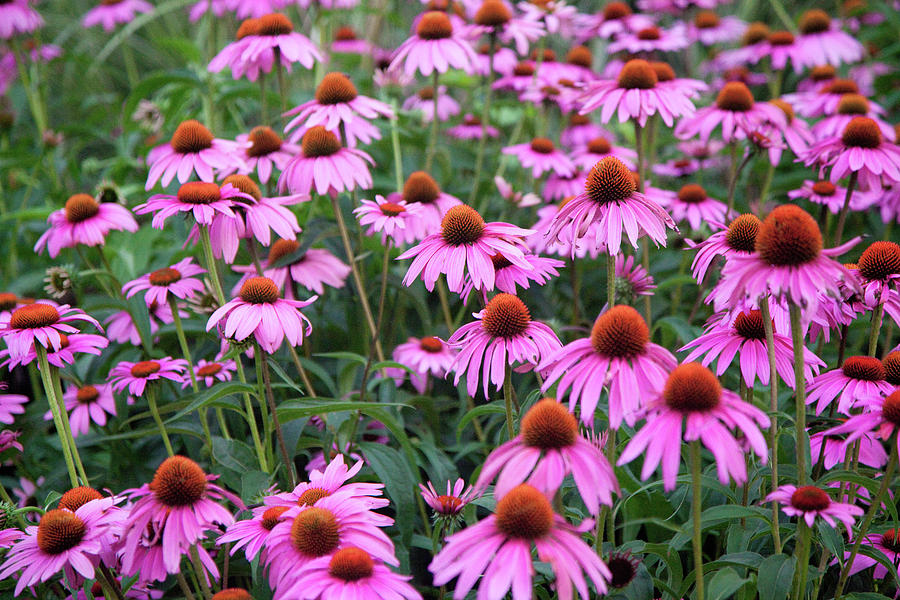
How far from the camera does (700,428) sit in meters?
0.97

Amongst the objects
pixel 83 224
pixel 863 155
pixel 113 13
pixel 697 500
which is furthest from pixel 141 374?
pixel 113 13

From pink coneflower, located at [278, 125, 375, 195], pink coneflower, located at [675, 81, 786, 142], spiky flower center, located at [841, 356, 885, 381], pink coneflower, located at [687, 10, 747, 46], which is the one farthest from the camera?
pink coneflower, located at [687, 10, 747, 46]

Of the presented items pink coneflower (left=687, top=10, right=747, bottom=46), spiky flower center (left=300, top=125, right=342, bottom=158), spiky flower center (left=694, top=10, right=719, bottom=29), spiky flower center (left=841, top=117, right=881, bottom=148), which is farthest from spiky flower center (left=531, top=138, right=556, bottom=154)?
spiky flower center (left=694, top=10, right=719, bottom=29)

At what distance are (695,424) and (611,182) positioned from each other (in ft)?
1.66

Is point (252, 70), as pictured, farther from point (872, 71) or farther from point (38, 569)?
point (872, 71)

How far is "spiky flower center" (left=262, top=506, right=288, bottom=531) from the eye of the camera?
126 cm

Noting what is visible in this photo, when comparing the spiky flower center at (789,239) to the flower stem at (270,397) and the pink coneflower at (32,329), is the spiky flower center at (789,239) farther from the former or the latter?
the pink coneflower at (32,329)

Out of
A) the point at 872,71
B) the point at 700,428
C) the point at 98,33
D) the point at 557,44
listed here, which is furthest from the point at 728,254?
the point at 98,33

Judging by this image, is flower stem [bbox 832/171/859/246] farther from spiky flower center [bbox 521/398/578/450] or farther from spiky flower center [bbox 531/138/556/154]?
spiky flower center [bbox 521/398/578/450]

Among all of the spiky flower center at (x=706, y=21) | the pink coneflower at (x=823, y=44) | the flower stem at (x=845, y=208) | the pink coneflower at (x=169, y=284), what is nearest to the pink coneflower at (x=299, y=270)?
the pink coneflower at (x=169, y=284)

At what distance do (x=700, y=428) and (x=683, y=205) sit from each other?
1612 mm

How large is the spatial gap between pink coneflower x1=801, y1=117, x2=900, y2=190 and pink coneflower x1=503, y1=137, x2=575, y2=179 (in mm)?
823

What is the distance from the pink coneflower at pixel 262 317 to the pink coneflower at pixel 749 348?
2.39 feet

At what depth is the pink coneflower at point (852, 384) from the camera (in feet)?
4.42
